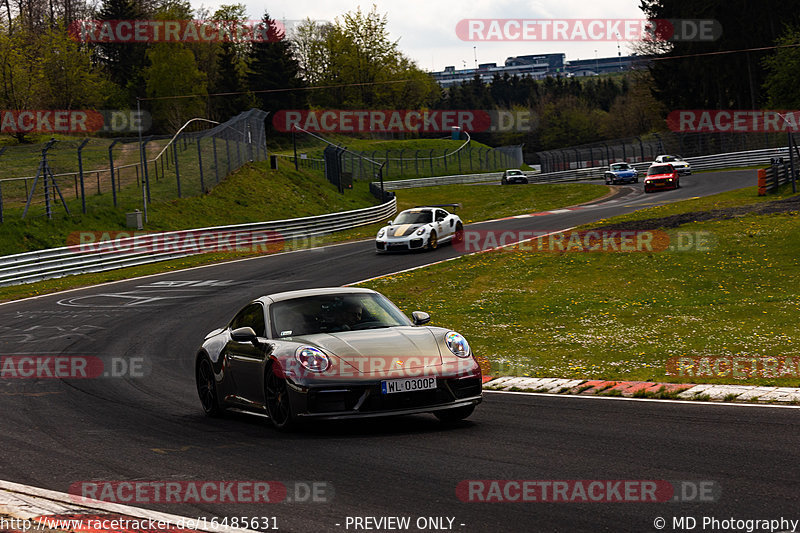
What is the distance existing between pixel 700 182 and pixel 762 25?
19.2m

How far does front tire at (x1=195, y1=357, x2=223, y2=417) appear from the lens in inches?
394

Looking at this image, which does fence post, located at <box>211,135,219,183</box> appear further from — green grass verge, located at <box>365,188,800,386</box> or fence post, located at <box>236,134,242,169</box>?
green grass verge, located at <box>365,188,800,386</box>

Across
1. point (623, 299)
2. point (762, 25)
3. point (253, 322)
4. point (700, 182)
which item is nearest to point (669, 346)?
point (623, 299)

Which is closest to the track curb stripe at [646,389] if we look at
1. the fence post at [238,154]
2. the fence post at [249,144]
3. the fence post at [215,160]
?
the fence post at [215,160]

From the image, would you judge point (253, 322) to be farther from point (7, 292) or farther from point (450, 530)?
point (7, 292)

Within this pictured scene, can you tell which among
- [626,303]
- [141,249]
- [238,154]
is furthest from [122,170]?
→ [626,303]

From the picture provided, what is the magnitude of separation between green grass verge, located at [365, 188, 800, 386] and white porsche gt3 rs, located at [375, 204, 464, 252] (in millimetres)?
3472

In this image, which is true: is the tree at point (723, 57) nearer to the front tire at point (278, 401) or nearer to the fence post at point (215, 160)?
the fence post at point (215, 160)

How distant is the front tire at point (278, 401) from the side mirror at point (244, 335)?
0.53 m

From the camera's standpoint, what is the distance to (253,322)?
9.80m

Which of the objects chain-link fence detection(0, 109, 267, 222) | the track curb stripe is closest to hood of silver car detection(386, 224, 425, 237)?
chain-link fence detection(0, 109, 267, 222)

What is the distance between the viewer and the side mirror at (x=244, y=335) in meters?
9.15

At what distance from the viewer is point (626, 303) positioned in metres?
18.2

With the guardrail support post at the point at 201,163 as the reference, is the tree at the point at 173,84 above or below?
above
